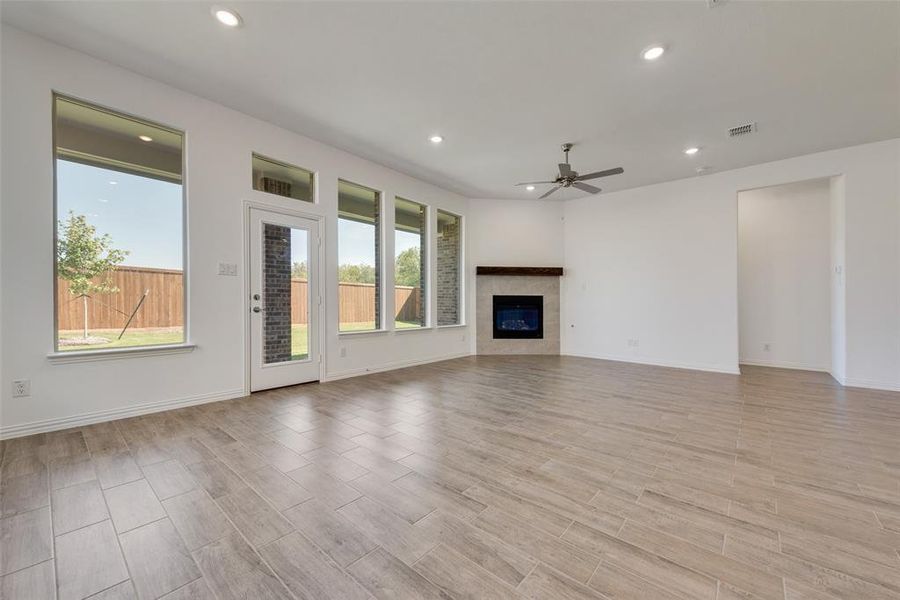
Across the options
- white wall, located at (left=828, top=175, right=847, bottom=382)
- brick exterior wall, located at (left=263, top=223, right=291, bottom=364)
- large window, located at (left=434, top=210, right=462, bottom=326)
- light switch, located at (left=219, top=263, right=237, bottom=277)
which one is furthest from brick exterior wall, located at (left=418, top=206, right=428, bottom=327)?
white wall, located at (left=828, top=175, right=847, bottom=382)

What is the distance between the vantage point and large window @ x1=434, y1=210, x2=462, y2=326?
21.6 feet

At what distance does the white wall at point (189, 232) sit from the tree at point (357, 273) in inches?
10.0

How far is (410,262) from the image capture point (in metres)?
6.00

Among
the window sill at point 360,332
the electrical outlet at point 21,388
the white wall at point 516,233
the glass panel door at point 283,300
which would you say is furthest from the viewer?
the white wall at point 516,233

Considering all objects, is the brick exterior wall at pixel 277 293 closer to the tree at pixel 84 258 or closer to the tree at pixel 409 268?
the tree at pixel 84 258

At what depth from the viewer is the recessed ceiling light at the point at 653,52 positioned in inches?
106

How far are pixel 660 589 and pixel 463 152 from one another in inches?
185

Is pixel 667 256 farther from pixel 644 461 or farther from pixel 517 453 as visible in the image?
pixel 517 453

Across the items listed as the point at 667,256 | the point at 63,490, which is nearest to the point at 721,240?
the point at 667,256

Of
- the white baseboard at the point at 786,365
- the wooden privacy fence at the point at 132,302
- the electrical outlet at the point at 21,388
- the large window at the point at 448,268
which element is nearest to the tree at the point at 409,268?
the large window at the point at 448,268

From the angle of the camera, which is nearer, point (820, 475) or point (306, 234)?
point (820, 475)

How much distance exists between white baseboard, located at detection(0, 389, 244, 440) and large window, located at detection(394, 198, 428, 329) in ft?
8.72

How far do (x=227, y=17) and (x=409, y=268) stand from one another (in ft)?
12.8

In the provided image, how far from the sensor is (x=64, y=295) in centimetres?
292
